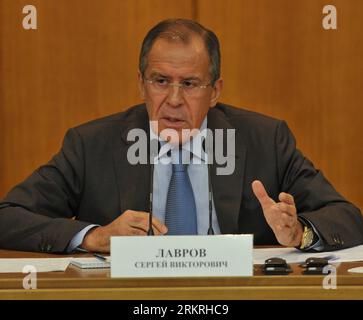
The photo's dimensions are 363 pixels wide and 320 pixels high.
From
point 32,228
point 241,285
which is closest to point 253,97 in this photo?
point 32,228

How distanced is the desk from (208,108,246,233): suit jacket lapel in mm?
878

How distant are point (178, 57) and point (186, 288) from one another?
3.84 feet

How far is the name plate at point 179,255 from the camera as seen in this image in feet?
6.29

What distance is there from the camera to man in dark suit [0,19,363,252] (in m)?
2.83

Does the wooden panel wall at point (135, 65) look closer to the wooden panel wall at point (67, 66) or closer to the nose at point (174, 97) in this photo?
the wooden panel wall at point (67, 66)

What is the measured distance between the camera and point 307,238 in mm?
2498

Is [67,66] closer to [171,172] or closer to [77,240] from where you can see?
[171,172]

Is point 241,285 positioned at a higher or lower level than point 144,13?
lower

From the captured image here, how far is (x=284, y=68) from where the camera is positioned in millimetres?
3818

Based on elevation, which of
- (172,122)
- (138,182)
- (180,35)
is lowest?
(138,182)

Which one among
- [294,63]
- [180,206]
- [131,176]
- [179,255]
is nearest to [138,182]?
[131,176]

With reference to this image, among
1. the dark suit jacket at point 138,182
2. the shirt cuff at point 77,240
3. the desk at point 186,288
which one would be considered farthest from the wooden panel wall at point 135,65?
the desk at point 186,288
